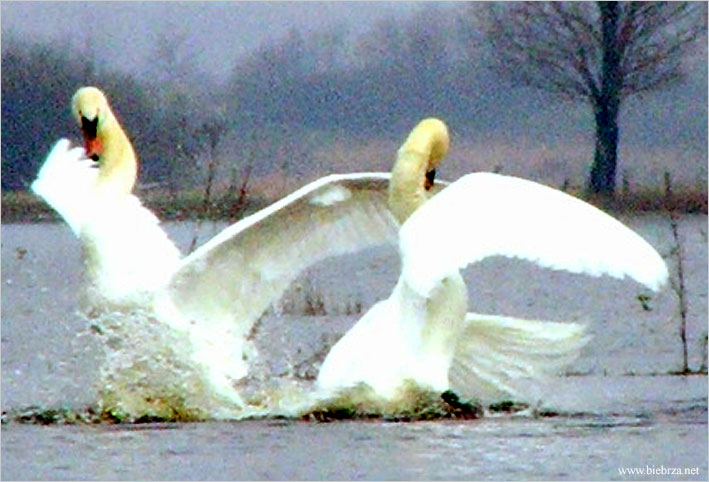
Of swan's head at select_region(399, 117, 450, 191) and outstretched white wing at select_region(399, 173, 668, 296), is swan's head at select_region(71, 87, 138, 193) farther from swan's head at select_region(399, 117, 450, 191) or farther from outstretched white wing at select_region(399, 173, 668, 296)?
outstretched white wing at select_region(399, 173, 668, 296)

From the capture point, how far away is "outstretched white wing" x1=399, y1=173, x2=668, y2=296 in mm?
13047

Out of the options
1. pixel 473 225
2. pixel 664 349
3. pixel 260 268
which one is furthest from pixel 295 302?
pixel 473 225

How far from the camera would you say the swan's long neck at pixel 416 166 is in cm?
1438

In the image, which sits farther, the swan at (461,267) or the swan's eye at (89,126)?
the swan's eye at (89,126)

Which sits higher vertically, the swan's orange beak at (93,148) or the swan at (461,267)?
the swan's orange beak at (93,148)

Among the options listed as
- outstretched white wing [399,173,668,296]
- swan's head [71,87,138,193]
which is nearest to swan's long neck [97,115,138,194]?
swan's head [71,87,138,193]

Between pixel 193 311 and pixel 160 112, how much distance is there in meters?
11.4

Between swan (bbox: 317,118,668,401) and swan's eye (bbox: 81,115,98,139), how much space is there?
1579mm

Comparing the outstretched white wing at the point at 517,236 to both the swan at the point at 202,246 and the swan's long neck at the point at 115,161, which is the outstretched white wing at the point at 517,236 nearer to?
the swan at the point at 202,246

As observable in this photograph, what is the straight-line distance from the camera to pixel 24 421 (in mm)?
14242

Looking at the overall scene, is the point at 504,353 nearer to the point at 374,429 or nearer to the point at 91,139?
the point at 374,429

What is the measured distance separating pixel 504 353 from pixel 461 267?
1312 mm

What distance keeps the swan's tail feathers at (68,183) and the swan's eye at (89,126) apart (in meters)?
0.15

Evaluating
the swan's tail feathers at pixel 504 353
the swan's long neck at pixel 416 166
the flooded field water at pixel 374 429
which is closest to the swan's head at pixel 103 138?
the flooded field water at pixel 374 429
